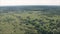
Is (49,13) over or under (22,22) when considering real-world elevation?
over

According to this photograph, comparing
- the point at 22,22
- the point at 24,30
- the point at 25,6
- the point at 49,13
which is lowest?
the point at 24,30

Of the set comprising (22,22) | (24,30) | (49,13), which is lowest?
(24,30)

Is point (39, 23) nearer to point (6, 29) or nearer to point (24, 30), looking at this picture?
point (24, 30)

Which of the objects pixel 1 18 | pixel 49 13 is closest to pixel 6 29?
pixel 1 18

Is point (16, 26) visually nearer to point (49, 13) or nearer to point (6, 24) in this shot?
point (6, 24)
